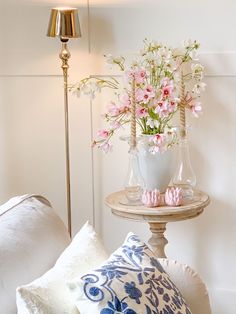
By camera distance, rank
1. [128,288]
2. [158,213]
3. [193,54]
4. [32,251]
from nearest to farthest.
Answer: [128,288] < [32,251] < [158,213] < [193,54]

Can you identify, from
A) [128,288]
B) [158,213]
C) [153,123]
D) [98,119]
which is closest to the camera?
[128,288]

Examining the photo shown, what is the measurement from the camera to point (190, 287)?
5.56ft

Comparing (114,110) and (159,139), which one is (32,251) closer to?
(159,139)

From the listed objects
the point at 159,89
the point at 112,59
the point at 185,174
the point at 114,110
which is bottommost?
the point at 185,174

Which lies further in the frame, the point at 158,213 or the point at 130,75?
the point at 130,75

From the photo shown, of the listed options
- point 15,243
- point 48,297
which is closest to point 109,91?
point 15,243

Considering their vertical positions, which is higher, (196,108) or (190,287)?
(196,108)

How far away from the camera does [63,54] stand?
2848 millimetres

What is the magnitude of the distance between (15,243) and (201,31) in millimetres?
1660

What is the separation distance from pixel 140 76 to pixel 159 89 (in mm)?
104

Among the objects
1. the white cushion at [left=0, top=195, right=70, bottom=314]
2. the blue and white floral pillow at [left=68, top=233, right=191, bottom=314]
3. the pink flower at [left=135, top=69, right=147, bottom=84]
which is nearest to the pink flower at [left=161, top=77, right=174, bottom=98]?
the pink flower at [left=135, top=69, right=147, bottom=84]

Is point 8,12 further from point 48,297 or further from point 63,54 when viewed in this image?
point 48,297

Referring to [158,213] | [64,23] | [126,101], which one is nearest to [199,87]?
[126,101]

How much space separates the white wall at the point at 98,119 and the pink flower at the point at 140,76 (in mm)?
368
